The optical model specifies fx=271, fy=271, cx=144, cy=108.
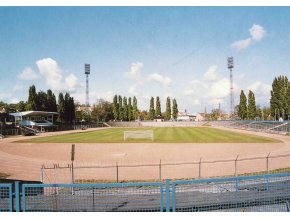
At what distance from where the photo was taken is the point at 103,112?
4537 inches

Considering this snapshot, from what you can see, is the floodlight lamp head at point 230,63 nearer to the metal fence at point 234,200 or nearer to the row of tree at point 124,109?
the row of tree at point 124,109

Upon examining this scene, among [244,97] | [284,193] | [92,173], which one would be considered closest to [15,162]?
[92,173]

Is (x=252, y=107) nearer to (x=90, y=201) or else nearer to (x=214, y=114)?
(x=214, y=114)

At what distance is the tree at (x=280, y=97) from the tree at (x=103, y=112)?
64028 millimetres

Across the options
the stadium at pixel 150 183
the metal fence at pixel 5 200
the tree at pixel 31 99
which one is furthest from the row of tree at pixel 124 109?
the metal fence at pixel 5 200

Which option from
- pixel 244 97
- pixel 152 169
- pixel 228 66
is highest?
pixel 228 66

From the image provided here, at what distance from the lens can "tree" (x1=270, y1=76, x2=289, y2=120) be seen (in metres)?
81.2

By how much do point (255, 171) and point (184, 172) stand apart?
15.6 feet

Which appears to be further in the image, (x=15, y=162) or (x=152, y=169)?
(x=15, y=162)

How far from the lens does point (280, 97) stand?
82125 mm

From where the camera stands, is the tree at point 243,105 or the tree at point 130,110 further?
the tree at point 130,110

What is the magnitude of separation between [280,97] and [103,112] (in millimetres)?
67603

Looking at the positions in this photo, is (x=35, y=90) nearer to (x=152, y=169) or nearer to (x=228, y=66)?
(x=228, y=66)

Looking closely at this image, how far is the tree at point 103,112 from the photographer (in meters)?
116
